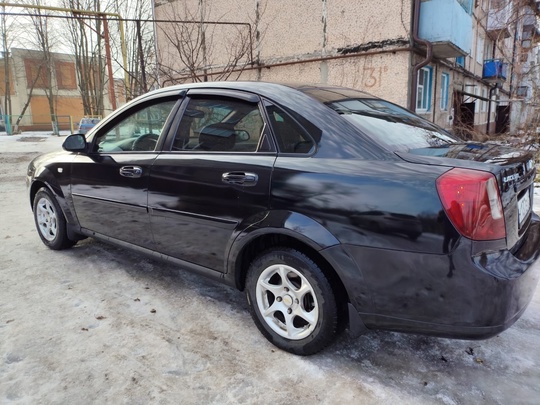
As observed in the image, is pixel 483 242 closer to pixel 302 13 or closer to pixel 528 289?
pixel 528 289

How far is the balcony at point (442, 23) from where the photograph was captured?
8.61m

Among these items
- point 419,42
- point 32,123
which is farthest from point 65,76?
point 419,42

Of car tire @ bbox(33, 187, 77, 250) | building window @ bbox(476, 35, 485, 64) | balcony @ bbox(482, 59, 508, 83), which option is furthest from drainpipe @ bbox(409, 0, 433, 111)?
balcony @ bbox(482, 59, 508, 83)

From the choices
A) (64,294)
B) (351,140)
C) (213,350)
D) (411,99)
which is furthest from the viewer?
(411,99)

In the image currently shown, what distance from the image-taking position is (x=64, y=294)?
3217mm

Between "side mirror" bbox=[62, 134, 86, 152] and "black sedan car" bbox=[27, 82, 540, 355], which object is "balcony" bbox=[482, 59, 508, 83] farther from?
"side mirror" bbox=[62, 134, 86, 152]

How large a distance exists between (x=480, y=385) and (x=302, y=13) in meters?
10.5

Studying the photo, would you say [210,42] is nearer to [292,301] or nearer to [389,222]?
[292,301]

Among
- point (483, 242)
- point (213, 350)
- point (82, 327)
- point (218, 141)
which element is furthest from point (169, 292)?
point (483, 242)

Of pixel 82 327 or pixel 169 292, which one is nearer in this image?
pixel 82 327

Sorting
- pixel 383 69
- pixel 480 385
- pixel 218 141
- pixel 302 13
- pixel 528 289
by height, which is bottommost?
pixel 480 385

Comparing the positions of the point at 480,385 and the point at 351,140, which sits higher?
the point at 351,140

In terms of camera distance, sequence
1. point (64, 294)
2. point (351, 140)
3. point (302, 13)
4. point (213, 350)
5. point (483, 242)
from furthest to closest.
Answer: point (302, 13) → point (64, 294) → point (213, 350) → point (351, 140) → point (483, 242)

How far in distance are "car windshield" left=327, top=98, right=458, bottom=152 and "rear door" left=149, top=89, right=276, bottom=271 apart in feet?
1.76
